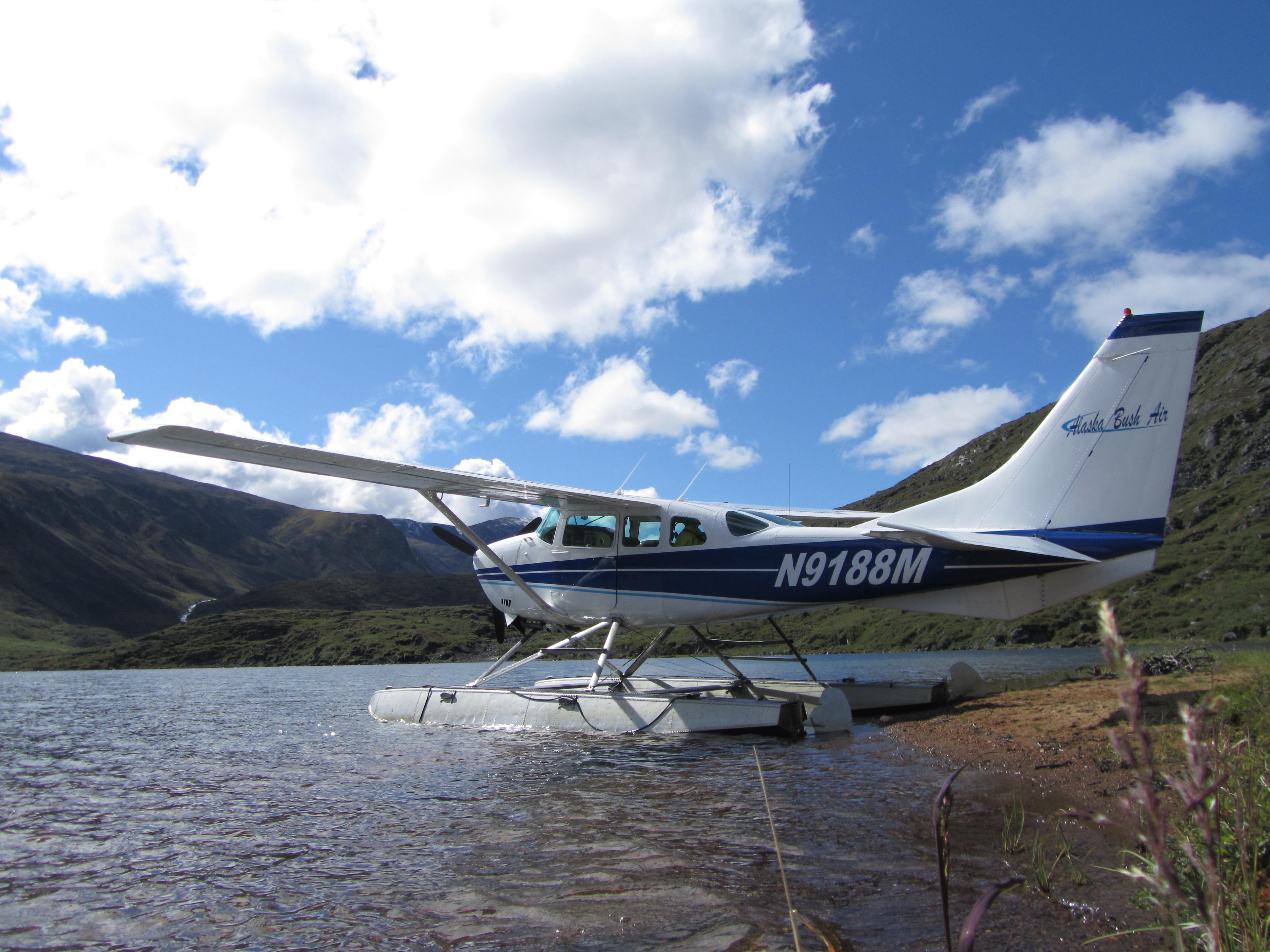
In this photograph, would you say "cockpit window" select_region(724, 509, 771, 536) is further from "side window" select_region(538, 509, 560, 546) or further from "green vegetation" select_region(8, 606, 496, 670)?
"green vegetation" select_region(8, 606, 496, 670)

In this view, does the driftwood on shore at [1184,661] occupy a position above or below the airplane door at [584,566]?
below

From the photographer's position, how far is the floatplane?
9.72 meters

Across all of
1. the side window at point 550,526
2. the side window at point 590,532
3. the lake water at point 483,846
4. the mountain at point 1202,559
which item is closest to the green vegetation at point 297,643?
the mountain at point 1202,559

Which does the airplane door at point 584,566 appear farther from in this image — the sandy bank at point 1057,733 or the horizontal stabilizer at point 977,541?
the sandy bank at point 1057,733

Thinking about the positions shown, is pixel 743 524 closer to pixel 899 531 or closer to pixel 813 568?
pixel 813 568

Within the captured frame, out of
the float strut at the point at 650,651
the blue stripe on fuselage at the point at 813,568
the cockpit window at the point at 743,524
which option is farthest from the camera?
the float strut at the point at 650,651

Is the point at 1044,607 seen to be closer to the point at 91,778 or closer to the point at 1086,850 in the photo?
the point at 1086,850

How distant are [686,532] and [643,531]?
86 cm

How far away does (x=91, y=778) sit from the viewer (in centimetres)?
938

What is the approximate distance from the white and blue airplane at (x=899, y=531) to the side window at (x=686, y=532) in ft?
0.08

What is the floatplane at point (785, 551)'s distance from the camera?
9.72 metres

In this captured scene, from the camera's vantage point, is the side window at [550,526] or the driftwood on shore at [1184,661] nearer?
the driftwood on shore at [1184,661]

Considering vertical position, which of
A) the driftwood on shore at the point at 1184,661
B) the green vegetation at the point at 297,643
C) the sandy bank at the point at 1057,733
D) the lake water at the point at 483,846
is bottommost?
the green vegetation at the point at 297,643

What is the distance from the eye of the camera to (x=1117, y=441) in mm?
9820
